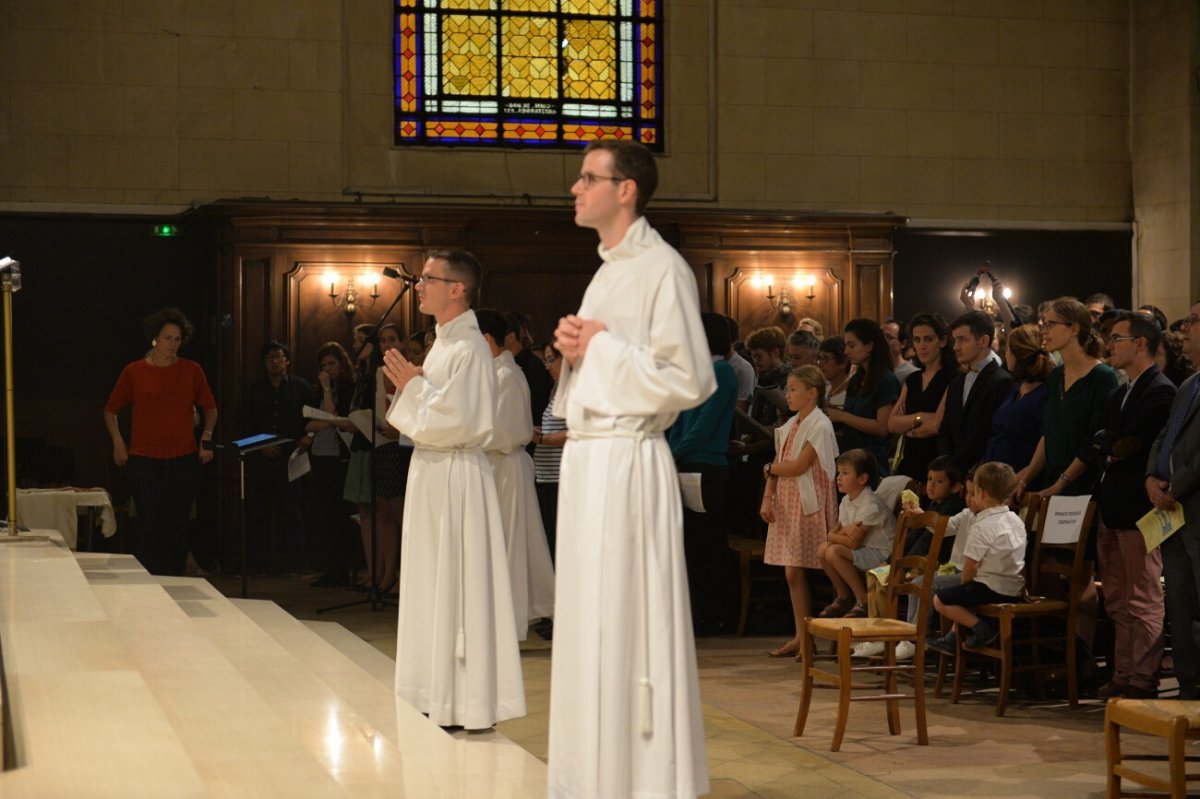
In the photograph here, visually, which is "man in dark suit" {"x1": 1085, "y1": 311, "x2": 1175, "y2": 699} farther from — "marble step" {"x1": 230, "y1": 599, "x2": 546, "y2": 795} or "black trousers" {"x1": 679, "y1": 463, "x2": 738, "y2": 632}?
"marble step" {"x1": 230, "y1": 599, "x2": 546, "y2": 795}

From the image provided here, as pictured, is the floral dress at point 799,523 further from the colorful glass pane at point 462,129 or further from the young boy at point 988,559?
the colorful glass pane at point 462,129

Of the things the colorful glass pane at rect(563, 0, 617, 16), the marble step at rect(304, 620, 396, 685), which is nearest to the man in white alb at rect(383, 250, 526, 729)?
the marble step at rect(304, 620, 396, 685)

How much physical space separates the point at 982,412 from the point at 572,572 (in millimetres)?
4119

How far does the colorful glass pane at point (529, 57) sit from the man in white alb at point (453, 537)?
8.31 meters

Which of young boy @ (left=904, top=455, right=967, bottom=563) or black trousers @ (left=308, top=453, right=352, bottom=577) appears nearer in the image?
young boy @ (left=904, top=455, right=967, bottom=563)

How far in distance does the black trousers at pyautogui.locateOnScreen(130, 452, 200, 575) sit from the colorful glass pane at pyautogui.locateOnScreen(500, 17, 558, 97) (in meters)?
5.82

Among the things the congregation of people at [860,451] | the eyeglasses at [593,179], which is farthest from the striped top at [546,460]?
the eyeglasses at [593,179]

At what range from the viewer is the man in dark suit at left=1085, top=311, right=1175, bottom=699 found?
6.53 metres

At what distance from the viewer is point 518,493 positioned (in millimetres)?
7699

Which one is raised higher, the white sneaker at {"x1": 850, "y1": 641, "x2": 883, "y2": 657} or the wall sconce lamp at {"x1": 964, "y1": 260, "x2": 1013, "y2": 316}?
the wall sconce lamp at {"x1": 964, "y1": 260, "x2": 1013, "y2": 316}

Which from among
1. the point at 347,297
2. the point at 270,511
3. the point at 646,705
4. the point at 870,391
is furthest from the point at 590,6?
the point at 646,705

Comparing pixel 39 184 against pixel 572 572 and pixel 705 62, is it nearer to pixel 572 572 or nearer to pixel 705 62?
pixel 705 62

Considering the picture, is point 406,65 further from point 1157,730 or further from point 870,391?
point 1157,730

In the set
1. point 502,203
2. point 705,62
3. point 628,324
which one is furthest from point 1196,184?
point 628,324
